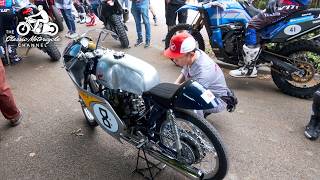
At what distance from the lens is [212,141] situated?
7.80ft

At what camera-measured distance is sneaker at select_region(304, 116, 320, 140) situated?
335cm

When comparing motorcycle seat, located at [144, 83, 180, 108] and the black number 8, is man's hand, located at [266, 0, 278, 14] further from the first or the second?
the black number 8

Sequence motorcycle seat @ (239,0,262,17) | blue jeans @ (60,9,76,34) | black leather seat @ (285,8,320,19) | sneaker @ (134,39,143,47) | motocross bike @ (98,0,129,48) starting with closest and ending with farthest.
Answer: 1. black leather seat @ (285,8,320,19)
2. motorcycle seat @ (239,0,262,17)
3. motocross bike @ (98,0,129,48)
4. sneaker @ (134,39,143,47)
5. blue jeans @ (60,9,76,34)

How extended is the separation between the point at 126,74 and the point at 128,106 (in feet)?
1.15

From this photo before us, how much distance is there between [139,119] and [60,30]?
19.5 ft

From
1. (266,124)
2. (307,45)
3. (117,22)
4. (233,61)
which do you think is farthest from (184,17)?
(266,124)

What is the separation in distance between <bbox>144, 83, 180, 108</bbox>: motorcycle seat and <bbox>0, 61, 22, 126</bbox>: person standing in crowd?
192 cm

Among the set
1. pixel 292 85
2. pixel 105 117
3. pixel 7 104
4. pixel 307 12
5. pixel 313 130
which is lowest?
pixel 313 130

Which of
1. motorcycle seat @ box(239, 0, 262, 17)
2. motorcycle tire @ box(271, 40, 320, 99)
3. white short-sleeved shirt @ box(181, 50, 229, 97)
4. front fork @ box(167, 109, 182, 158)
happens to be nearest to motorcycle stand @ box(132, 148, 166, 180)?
front fork @ box(167, 109, 182, 158)

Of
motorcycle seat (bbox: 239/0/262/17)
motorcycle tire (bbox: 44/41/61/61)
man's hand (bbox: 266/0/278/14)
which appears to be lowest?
motorcycle tire (bbox: 44/41/61/61)

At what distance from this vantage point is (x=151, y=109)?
103 inches

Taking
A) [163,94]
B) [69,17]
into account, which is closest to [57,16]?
[69,17]

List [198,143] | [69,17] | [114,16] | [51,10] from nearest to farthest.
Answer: [198,143], [114,16], [69,17], [51,10]

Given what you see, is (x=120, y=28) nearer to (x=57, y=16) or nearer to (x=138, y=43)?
(x=138, y=43)
